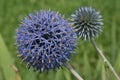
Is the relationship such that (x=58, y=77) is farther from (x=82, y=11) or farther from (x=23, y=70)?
(x=23, y=70)

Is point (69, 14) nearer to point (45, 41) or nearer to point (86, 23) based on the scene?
point (86, 23)

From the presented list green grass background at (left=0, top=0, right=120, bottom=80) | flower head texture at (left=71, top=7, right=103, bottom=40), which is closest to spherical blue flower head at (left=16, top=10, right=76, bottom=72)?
flower head texture at (left=71, top=7, right=103, bottom=40)

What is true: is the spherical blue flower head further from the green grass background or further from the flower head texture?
the green grass background

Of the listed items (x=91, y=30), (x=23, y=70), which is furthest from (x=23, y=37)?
(x=23, y=70)

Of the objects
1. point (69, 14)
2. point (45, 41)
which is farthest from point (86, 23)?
point (69, 14)

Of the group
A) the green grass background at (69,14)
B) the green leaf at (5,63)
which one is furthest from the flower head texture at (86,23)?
the green grass background at (69,14)

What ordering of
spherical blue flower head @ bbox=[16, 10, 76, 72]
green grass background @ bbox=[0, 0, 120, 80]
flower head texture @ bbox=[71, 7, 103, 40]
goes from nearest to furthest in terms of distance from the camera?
spherical blue flower head @ bbox=[16, 10, 76, 72]
flower head texture @ bbox=[71, 7, 103, 40]
green grass background @ bbox=[0, 0, 120, 80]

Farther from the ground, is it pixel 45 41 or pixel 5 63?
pixel 45 41
